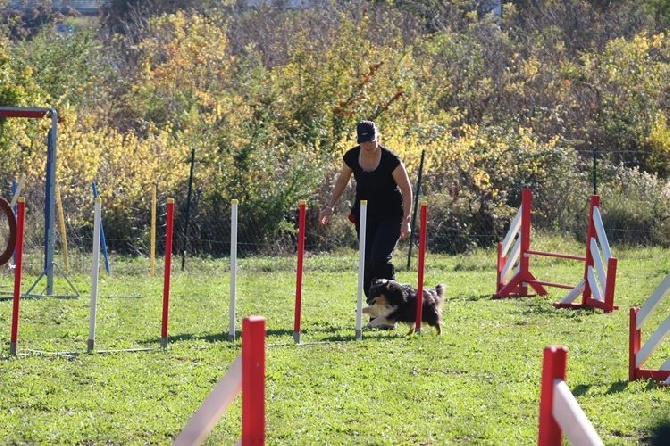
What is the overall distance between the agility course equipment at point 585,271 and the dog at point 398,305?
194 cm

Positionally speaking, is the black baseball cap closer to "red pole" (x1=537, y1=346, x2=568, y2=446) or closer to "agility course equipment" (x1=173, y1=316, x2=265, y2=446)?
"agility course equipment" (x1=173, y1=316, x2=265, y2=446)

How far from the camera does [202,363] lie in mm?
7672

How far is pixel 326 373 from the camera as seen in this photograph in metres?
7.31

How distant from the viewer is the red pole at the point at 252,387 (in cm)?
335

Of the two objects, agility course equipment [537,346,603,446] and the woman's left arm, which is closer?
agility course equipment [537,346,603,446]

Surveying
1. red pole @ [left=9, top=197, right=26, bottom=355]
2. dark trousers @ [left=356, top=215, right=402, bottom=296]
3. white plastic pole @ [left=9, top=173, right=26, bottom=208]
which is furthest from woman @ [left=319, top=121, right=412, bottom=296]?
white plastic pole @ [left=9, top=173, right=26, bottom=208]

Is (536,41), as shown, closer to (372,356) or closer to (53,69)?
(53,69)

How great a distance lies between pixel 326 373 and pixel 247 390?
13.1 feet

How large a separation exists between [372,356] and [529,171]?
416 inches

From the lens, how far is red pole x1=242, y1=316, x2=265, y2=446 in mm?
3346

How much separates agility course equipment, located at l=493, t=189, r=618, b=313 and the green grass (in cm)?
24

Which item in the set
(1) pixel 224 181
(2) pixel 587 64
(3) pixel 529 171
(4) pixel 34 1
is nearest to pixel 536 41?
(2) pixel 587 64

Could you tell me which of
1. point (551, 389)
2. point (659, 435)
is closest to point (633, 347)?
point (659, 435)

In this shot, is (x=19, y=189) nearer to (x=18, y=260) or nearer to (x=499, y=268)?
(x=18, y=260)
